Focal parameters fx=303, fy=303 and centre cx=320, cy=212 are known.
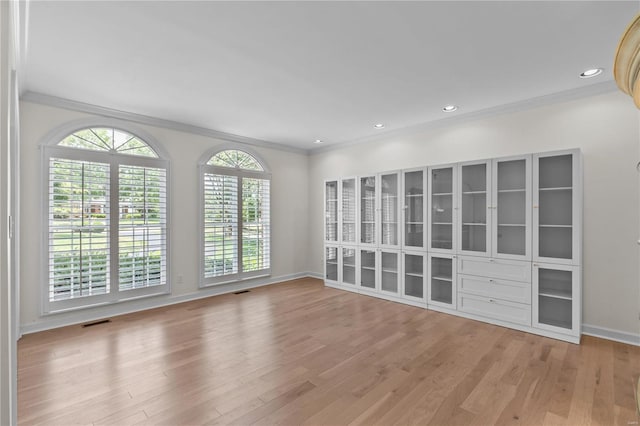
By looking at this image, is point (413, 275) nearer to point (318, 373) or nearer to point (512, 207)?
point (512, 207)

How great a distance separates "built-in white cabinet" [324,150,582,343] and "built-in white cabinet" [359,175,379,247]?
0.7 inches

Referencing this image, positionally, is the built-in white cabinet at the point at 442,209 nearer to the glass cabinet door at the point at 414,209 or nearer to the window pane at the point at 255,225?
the glass cabinet door at the point at 414,209

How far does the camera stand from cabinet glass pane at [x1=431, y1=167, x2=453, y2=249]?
13.4 feet

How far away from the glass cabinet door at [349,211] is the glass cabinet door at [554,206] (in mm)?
Answer: 2599

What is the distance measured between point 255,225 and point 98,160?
2.49 m

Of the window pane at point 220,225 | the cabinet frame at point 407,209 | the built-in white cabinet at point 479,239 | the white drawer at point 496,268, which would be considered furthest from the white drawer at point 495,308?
the window pane at point 220,225

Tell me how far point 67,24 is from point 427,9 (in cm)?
255

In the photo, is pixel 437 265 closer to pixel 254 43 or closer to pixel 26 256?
pixel 254 43

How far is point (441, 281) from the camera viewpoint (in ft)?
13.6

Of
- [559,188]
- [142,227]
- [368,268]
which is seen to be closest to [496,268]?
[559,188]

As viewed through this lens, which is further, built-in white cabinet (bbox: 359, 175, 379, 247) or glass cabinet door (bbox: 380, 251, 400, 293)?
built-in white cabinet (bbox: 359, 175, 379, 247)

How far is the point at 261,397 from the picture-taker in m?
2.18

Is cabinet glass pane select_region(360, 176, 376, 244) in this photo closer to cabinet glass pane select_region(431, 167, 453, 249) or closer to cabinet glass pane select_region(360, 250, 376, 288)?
cabinet glass pane select_region(360, 250, 376, 288)

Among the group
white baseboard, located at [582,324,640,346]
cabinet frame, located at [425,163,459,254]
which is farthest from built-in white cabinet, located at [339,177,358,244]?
white baseboard, located at [582,324,640,346]
